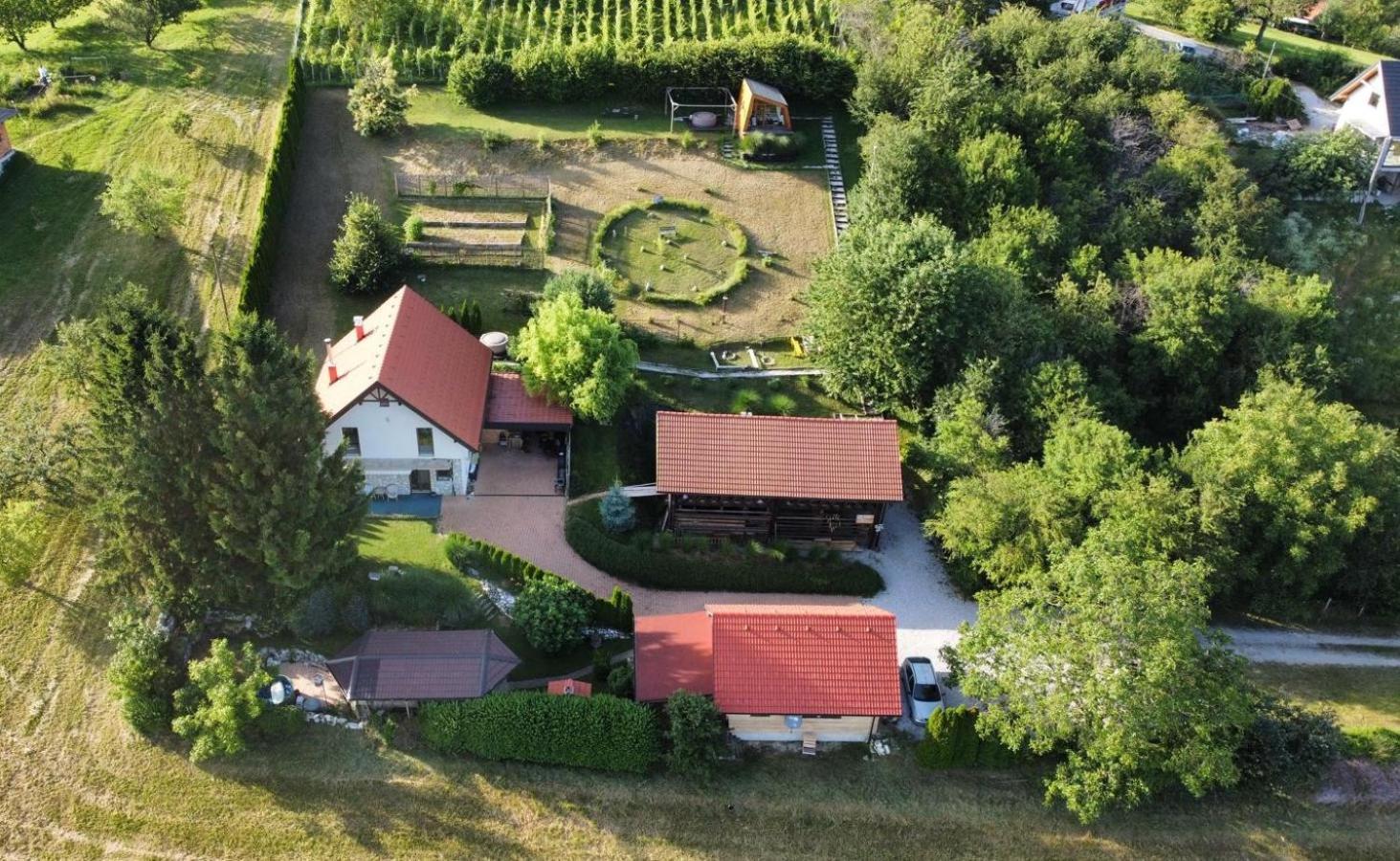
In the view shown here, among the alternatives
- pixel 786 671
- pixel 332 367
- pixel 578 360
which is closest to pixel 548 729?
pixel 786 671

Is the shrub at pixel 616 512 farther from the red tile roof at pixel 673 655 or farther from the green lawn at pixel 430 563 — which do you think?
the green lawn at pixel 430 563

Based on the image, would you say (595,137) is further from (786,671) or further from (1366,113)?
(1366,113)

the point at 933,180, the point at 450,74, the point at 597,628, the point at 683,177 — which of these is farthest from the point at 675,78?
the point at 597,628

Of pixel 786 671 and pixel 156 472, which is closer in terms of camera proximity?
pixel 156 472

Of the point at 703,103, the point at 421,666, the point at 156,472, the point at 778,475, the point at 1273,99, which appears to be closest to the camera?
the point at 156,472

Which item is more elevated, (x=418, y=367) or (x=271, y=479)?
(x=271, y=479)

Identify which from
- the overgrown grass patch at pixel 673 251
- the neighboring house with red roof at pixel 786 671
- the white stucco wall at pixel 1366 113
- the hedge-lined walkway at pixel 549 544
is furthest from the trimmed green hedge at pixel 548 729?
the white stucco wall at pixel 1366 113

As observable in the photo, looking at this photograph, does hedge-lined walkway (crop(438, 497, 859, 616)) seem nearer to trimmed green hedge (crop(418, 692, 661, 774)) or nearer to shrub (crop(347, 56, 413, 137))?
trimmed green hedge (crop(418, 692, 661, 774))

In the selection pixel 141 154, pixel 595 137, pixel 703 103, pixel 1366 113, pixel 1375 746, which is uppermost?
pixel 1366 113
